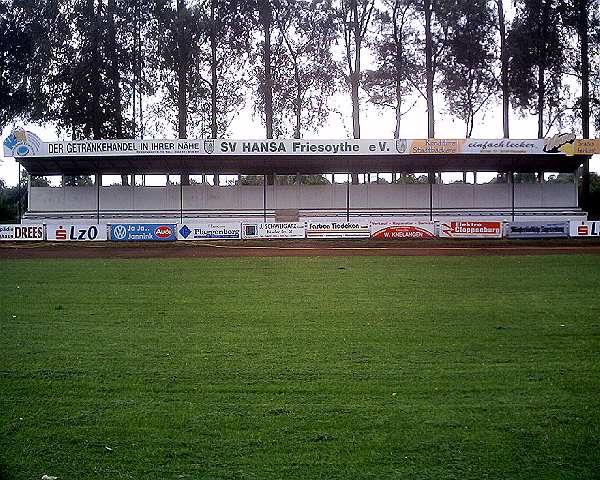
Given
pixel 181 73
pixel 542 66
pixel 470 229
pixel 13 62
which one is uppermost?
pixel 13 62

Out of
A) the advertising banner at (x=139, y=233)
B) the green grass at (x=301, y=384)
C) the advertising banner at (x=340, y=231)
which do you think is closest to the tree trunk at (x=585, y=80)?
the advertising banner at (x=340, y=231)

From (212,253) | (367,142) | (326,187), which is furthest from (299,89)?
(212,253)

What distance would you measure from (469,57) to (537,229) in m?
16.9

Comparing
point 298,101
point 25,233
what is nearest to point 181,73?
point 298,101

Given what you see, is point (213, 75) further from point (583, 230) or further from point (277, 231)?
point (583, 230)

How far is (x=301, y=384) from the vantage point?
724 cm

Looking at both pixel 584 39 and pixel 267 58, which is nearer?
pixel 584 39

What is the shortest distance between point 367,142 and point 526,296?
79.4 feet

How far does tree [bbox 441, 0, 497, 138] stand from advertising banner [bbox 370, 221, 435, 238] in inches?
667

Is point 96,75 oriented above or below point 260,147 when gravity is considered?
above

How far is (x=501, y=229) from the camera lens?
34.2 metres

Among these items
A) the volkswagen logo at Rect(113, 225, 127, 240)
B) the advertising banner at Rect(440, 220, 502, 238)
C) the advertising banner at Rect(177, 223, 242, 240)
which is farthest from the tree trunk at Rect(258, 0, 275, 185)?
the advertising banner at Rect(440, 220, 502, 238)

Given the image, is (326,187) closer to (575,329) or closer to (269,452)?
(575,329)

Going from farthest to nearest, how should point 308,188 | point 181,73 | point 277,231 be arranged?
1. point 181,73
2. point 308,188
3. point 277,231
